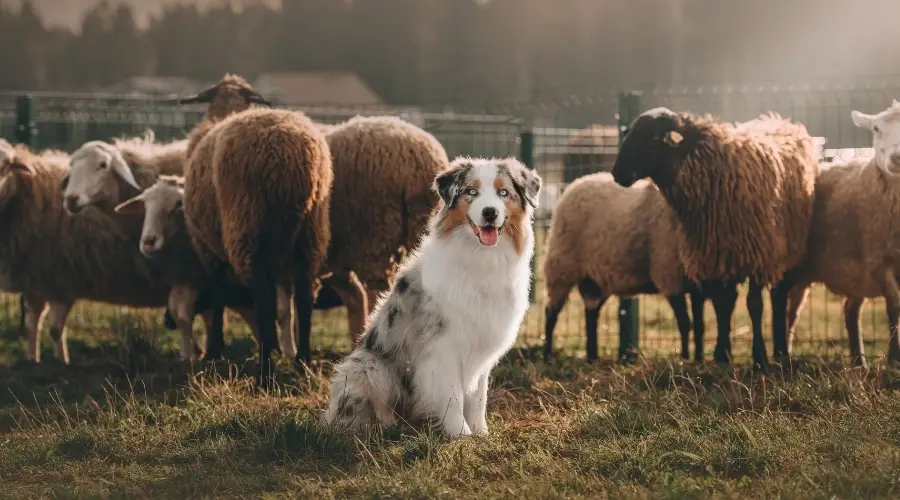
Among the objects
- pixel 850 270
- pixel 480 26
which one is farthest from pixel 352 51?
pixel 850 270

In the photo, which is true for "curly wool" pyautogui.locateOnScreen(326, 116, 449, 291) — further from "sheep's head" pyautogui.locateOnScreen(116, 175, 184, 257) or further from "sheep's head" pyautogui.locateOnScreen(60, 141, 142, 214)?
"sheep's head" pyautogui.locateOnScreen(60, 141, 142, 214)

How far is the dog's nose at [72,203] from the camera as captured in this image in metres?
9.59

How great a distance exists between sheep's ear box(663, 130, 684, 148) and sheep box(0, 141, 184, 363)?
4.58 metres

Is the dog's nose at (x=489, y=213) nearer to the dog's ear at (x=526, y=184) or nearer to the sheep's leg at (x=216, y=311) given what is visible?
the dog's ear at (x=526, y=184)

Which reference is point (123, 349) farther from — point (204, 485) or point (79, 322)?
point (204, 485)

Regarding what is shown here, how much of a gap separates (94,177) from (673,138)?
5073 millimetres

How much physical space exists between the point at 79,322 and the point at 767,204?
24.2 feet

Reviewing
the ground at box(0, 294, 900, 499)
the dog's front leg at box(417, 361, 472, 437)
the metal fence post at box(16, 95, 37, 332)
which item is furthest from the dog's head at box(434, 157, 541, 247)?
the metal fence post at box(16, 95, 37, 332)

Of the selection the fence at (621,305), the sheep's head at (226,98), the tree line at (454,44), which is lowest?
the fence at (621,305)

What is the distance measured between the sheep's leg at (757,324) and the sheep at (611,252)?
1.64 ft

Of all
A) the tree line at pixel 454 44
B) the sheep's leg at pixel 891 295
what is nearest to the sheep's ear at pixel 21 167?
the sheep's leg at pixel 891 295

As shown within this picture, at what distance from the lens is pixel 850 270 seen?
8.66m

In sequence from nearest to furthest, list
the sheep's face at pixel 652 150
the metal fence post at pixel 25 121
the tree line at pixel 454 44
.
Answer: the sheep's face at pixel 652 150
the metal fence post at pixel 25 121
the tree line at pixel 454 44

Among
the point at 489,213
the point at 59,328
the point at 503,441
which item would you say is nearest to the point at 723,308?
the point at 503,441
